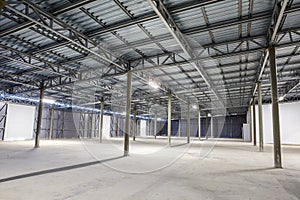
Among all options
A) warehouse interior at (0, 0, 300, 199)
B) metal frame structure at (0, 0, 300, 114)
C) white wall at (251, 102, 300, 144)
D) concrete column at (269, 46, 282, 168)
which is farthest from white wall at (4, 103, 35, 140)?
white wall at (251, 102, 300, 144)

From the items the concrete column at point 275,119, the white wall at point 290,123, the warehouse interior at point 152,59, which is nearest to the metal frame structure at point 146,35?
the warehouse interior at point 152,59

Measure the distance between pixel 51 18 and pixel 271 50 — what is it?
27.2ft

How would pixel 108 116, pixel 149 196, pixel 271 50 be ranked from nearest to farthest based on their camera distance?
pixel 149 196 → pixel 271 50 → pixel 108 116

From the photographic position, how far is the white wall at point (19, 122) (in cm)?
2255

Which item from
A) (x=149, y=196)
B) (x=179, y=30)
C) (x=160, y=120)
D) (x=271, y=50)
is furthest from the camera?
(x=160, y=120)

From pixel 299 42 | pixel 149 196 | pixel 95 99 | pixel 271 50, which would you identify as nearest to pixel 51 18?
pixel 149 196

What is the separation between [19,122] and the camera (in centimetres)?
2364

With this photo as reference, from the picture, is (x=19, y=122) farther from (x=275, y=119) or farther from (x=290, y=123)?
(x=290, y=123)

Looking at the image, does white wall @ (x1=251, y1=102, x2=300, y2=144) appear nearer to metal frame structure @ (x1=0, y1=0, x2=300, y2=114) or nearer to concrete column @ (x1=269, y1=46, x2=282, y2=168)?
metal frame structure @ (x1=0, y1=0, x2=300, y2=114)

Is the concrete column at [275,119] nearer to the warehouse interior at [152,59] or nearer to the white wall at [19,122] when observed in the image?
the warehouse interior at [152,59]

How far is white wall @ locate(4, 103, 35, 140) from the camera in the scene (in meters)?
22.5

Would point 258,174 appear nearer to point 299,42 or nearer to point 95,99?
point 299,42

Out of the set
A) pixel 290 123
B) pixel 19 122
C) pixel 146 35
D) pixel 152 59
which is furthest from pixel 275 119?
pixel 19 122

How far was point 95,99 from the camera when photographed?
22.7 meters
